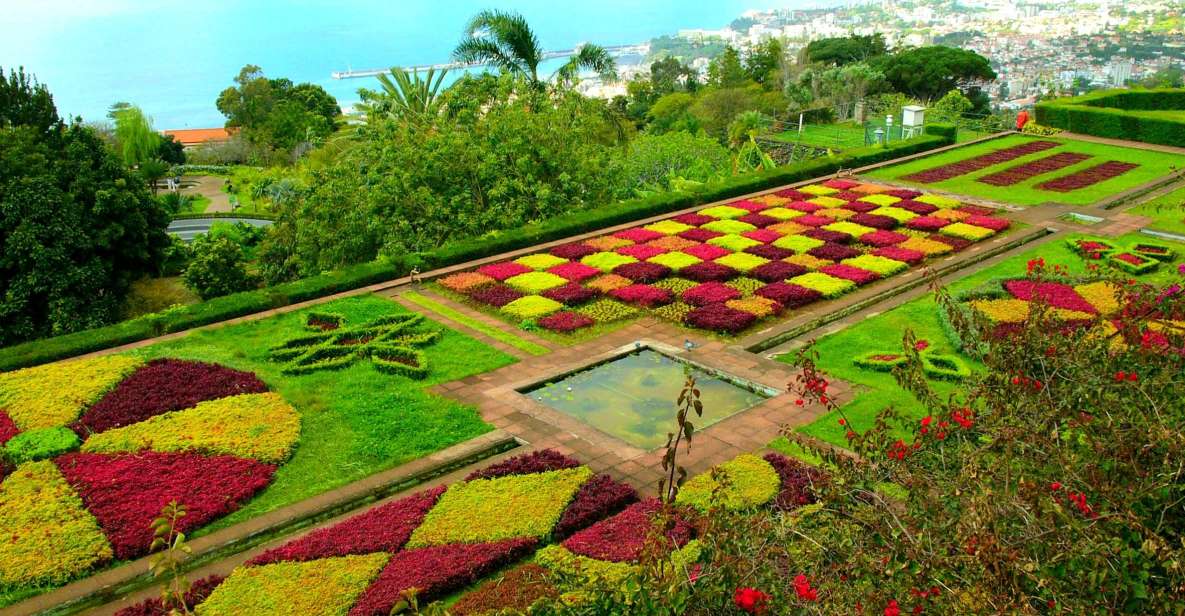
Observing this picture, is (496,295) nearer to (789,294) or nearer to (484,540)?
(789,294)

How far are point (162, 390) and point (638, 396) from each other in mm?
6303

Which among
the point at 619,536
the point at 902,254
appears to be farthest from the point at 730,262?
the point at 619,536

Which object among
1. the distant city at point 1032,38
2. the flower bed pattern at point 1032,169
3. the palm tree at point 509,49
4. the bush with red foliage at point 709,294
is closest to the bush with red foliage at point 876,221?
the bush with red foliage at point 709,294

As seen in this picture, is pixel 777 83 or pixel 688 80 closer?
pixel 777 83

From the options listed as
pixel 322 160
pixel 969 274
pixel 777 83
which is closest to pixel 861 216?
pixel 969 274

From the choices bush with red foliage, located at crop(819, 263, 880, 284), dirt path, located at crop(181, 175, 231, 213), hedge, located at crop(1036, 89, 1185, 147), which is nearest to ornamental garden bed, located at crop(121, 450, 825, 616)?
bush with red foliage, located at crop(819, 263, 880, 284)

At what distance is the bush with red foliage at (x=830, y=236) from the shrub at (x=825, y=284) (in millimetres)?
2587

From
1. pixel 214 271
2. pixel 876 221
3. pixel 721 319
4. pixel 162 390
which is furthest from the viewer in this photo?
pixel 214 271

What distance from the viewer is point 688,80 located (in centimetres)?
7206

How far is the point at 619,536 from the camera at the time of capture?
331 inches

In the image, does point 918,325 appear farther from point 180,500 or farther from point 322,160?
point 322,160

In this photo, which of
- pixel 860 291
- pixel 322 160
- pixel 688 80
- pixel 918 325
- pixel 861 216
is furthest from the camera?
pixel 688 80

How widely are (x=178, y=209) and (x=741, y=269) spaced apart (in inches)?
1617

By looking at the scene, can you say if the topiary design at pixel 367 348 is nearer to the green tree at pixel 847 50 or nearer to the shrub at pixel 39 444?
the shrub at pixel 39 444
